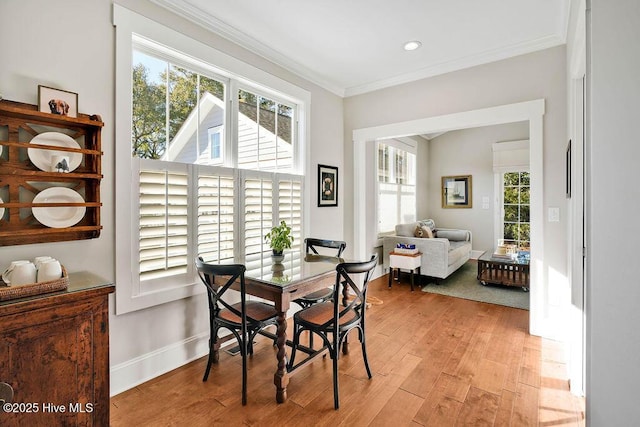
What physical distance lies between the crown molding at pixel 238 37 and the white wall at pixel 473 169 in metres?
4.55

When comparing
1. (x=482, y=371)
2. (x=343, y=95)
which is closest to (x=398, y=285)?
(x=482, y=371)

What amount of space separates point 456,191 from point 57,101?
7323 mm

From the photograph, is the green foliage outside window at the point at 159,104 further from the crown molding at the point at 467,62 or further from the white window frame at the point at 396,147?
the white window frame at the point at 396,147

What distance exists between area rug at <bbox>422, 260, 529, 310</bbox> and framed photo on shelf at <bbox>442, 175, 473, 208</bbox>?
98.9 inches

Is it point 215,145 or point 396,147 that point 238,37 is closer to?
point 215,145

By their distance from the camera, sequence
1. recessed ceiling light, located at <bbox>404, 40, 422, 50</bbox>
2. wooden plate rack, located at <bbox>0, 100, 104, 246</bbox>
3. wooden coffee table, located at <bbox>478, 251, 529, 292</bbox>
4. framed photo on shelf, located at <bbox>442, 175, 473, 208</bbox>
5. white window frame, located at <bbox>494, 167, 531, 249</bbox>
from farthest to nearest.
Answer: framed photo on shelf, located at <bbox>442, 175, 473, 208</bbox> < white window frame, located at <bbox>494, 167, 531, 249</bbox> < wooden coffee table, located at <bbox>478, 251, 529, 292</bbox> < recessed ceiling light, located at <bbox>404, 40, 422, 50</bbox> < wooden plate rack, located at <bbox>0, 100, 104, 246</bbox>

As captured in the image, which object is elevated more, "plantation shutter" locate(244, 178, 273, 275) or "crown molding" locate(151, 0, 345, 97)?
"crown molding" locate(151, 0, 345, 97)

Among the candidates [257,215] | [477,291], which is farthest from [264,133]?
[477,291]

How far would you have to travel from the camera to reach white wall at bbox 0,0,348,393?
1.75m

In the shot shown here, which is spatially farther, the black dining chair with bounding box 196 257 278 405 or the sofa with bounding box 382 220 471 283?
the sofa with bounding box 382 220 471 283

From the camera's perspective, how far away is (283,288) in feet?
6.50

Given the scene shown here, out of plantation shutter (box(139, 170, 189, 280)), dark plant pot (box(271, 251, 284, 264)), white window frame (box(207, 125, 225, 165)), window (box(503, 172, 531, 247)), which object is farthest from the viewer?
window (box(503, 172, 531, 247))

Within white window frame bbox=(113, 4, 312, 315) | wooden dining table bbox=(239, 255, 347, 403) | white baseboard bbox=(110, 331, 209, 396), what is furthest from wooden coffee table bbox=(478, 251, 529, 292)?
white window frame bbox=(113, 4, 312, 315)

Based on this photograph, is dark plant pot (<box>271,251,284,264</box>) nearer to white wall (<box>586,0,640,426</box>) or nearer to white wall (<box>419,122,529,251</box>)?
white wall (<box>586,0,640,426</box>)
